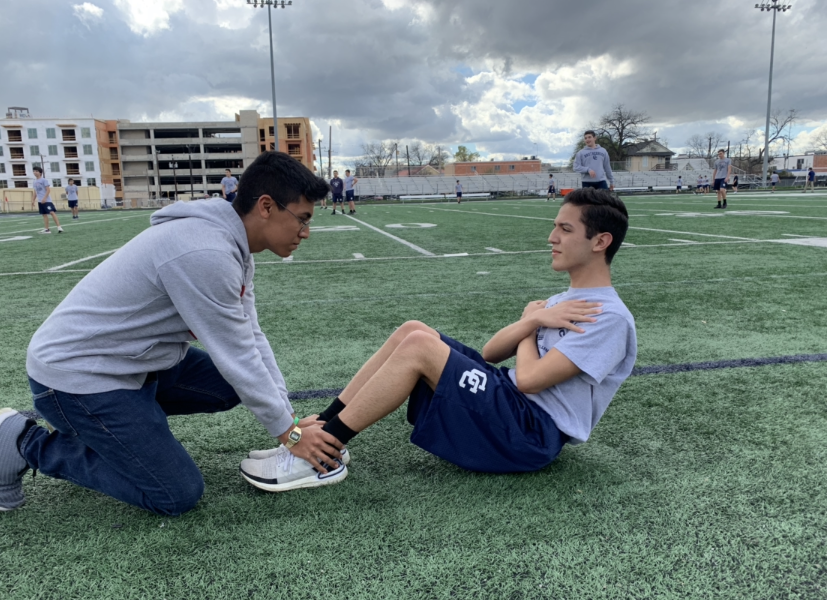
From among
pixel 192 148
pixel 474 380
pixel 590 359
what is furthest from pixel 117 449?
pixel 192 148

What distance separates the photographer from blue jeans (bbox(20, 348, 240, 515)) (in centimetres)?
201

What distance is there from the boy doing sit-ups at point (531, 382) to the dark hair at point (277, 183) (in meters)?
0.66

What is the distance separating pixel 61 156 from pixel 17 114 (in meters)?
13.3

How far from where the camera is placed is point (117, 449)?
2.03 metres

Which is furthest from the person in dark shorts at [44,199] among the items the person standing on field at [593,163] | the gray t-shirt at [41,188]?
the person standing on field at [593,163]

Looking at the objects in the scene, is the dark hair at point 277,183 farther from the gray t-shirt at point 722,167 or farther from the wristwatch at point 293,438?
the gray t-shirt at point 722,167

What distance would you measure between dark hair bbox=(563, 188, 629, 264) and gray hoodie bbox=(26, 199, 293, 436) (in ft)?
4.05

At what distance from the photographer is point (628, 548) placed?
1.81m

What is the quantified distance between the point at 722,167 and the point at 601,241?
19.5 meters

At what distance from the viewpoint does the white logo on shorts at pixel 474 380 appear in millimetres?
2105

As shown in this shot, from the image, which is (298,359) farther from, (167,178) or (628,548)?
(167,178)

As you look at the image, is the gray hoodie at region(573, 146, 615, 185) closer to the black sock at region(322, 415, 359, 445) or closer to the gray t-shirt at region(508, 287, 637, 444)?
the gray t-shirt at region(508, 287, 637, 444)

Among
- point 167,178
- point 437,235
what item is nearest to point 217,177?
point 167,178

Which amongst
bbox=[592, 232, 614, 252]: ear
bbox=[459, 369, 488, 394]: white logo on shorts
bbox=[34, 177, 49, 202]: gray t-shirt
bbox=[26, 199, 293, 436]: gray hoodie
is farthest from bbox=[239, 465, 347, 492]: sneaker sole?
bbox=[34, 177, 49, 202]: gray t-shirt
